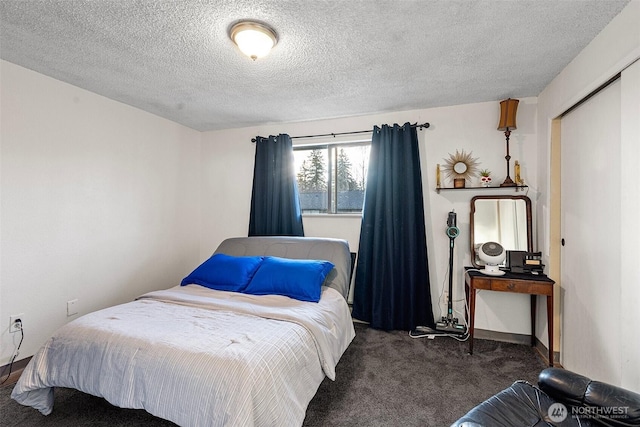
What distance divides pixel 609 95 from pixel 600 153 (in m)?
0.36

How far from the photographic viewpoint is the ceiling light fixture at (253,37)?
1.72 meters

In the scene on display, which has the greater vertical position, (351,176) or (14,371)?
(351,176)

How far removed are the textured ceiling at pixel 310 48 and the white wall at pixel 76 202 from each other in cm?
29

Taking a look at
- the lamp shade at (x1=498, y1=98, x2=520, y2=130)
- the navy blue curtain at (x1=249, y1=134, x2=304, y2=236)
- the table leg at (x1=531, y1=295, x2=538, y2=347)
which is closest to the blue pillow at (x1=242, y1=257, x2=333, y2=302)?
Result: the navy blue curtain at (x1=249, y1=134, x2=304, y2=236)

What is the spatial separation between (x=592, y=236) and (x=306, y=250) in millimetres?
2267

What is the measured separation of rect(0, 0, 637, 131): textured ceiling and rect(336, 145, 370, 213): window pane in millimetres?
639

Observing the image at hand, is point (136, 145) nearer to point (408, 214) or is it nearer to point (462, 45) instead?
point (408, 214)

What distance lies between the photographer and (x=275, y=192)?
3551mm

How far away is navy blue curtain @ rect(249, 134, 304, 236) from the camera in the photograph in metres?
3.50

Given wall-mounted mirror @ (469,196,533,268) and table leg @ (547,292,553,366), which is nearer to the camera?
table leg @ (547,292,553,366)

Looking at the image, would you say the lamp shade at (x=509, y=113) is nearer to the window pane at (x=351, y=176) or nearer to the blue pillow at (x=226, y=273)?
the window pane at (x=351, y=176)

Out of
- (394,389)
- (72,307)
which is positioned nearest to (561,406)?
(394,389)

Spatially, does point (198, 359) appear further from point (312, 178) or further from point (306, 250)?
point (312, 178)
